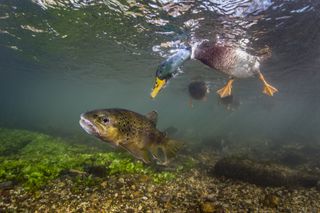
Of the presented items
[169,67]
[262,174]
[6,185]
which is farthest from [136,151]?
[262,174]

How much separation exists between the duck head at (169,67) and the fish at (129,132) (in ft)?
2.89

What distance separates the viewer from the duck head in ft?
7.66

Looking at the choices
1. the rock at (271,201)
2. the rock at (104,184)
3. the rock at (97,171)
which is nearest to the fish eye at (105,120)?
the rock at (104,184)

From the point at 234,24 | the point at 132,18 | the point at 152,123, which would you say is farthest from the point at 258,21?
the point at 152,123

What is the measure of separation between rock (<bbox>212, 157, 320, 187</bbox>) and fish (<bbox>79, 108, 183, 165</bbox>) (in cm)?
730

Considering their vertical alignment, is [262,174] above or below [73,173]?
above

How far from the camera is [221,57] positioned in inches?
87.2

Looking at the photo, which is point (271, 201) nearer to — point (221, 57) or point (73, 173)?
point (73, 173)

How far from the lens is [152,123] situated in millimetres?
3822

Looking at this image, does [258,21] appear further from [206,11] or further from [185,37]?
[185,37]

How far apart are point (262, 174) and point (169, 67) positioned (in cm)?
886

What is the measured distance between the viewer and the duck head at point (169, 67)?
2.33m

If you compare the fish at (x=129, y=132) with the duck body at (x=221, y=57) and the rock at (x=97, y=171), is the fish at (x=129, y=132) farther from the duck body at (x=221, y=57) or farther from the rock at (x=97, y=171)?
the rock at (x=97, y=171)

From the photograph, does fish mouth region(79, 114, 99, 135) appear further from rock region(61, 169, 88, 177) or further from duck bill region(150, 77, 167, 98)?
rock region(61, 169, 88, 177)
